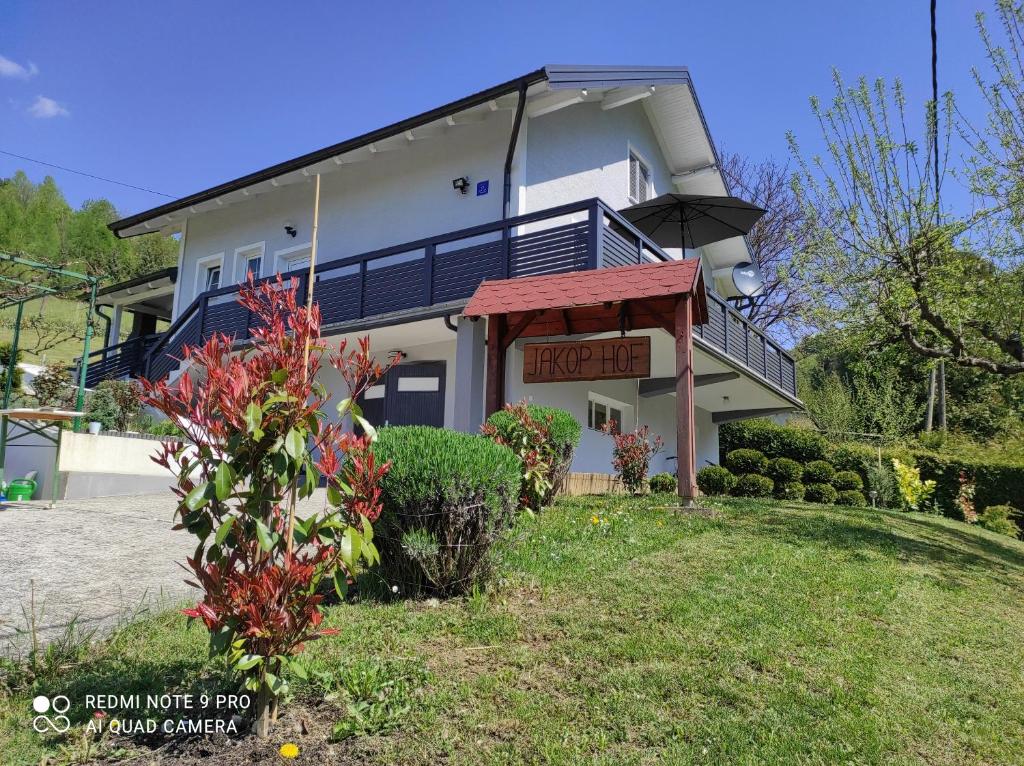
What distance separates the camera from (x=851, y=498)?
16828 millimetres

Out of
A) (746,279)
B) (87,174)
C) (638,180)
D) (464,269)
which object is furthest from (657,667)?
(87,174)

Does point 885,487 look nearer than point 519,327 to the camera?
No

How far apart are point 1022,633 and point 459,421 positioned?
7673 mm

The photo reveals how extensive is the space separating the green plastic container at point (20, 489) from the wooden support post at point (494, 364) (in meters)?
6.71

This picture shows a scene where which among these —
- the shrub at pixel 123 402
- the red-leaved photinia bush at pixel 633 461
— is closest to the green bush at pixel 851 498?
the red-leaved photinia bush at pixel 633 461

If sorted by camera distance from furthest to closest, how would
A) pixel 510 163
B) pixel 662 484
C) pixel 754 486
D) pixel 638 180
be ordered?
pixel 754 486
pixel 638 180
pixel 662 484
pixel 510 163

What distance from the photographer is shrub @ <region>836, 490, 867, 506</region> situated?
54.6ft

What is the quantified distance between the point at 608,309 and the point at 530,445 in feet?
9.97

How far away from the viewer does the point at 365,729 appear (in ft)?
9.46

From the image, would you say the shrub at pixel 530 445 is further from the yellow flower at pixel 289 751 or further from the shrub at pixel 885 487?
the shrub at pixel 885 487

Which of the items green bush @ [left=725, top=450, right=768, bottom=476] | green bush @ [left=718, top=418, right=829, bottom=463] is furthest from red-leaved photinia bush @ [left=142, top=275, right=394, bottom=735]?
green bush @ [left=718, top=418, right=829, bottom=463]

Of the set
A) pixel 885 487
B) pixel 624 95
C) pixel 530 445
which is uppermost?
pixel 624 95

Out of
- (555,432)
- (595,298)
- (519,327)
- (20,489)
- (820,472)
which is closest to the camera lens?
(555,432)

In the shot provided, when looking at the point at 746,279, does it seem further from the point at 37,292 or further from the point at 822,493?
the point at 37,292
